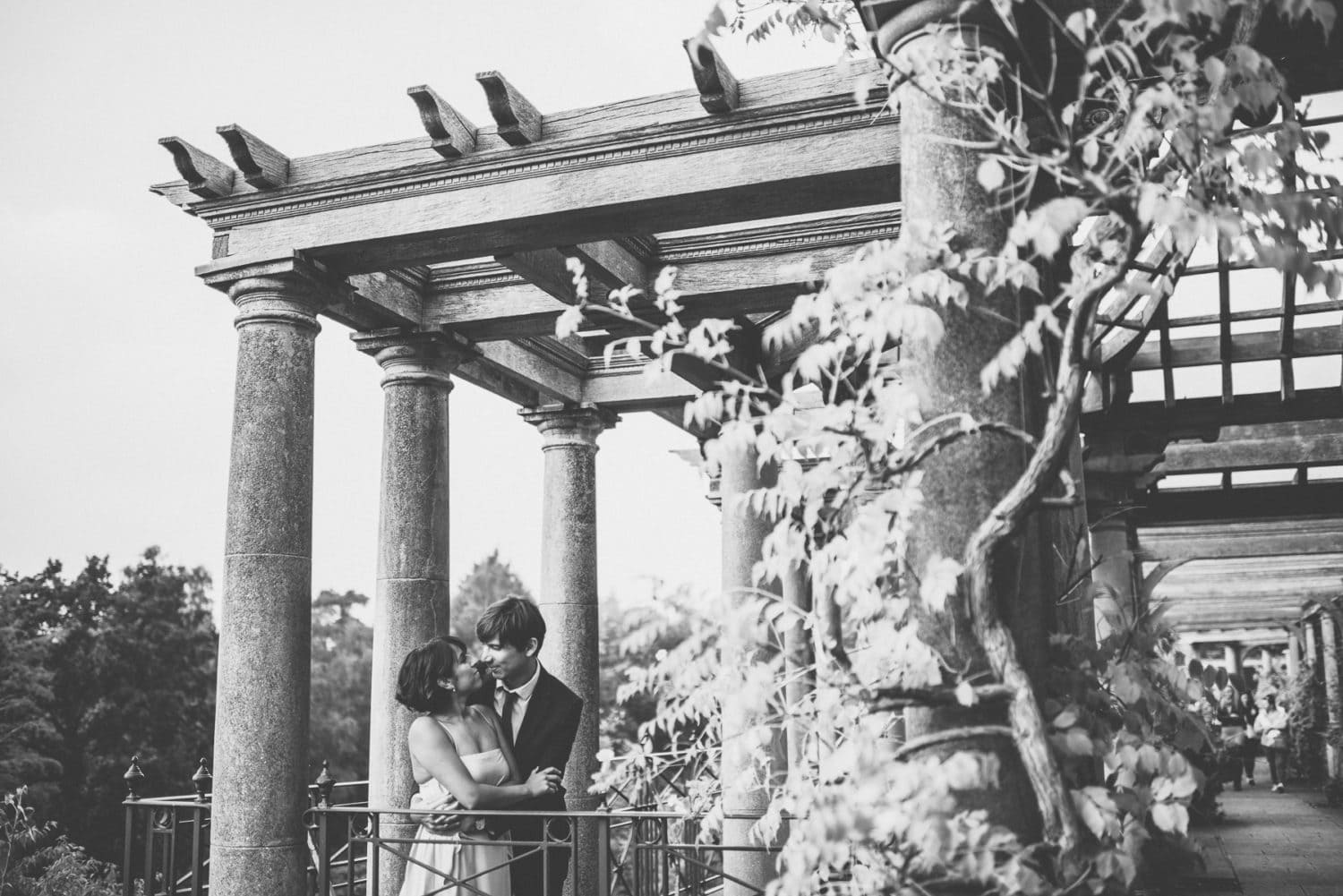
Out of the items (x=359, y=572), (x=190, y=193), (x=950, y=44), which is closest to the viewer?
(x=950, y=44)

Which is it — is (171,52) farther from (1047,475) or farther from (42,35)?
(1047,475)

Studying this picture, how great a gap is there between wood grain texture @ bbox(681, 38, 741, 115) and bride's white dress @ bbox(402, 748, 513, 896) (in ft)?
11.5

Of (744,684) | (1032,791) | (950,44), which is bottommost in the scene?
(1032,791)

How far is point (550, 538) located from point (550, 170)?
6.27 m

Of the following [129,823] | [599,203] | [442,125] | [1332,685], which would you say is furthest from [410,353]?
[1332,685]

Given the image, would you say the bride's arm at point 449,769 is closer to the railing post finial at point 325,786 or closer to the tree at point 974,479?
the tree at point 974,479

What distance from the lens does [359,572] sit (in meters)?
69.8

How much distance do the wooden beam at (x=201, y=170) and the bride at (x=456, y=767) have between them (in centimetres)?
380

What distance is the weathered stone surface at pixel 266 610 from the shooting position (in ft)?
22.4

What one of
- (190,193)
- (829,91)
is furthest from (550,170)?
(190,193)

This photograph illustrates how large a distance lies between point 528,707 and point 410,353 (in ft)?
14.8

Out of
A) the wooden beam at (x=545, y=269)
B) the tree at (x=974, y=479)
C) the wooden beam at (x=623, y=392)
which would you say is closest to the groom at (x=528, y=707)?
the tree at (x=974, y=479)

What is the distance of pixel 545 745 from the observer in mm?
5684

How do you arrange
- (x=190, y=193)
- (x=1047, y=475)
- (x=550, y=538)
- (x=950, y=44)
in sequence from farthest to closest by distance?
(x=550, y=538) < (x=190, y=193) < (x=950, y=44) < (x=1047, y=475)
